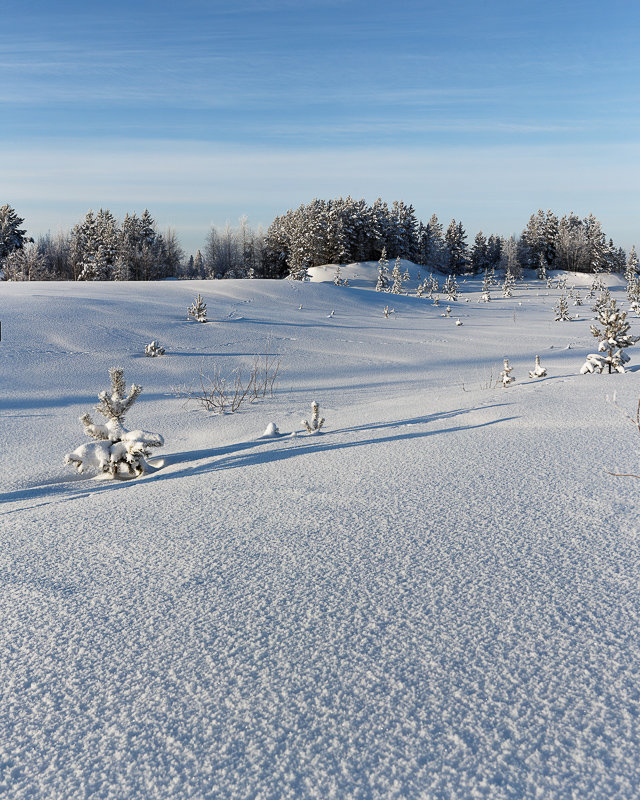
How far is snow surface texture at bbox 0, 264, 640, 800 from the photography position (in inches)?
45.6

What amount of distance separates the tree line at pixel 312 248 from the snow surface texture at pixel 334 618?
124ft

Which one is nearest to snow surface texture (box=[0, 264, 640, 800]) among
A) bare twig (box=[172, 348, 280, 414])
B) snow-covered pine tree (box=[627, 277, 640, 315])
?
bare twig (box=[172, 348, 280, 414])

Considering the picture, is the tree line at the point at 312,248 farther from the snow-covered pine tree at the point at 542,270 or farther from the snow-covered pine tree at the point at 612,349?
the snow-covered pine tree at the point at 612,349

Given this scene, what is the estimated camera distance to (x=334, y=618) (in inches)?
66.1

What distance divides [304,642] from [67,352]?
29.4 ft

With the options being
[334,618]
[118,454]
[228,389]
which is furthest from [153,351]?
[334,618]

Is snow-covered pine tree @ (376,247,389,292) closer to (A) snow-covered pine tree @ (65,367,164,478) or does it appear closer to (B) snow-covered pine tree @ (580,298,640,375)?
(B) snow-covered pine tree @ (580,298,640,375)

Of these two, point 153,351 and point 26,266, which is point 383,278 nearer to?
point 26,266

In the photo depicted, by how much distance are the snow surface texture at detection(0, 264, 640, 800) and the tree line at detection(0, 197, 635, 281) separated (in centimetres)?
3787

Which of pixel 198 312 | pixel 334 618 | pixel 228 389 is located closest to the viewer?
pixel 334 618

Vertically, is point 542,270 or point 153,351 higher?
point 542,270

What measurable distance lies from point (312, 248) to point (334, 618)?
173 feet

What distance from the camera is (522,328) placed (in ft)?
66.8

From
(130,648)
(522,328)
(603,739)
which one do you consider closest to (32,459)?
(130,648)
